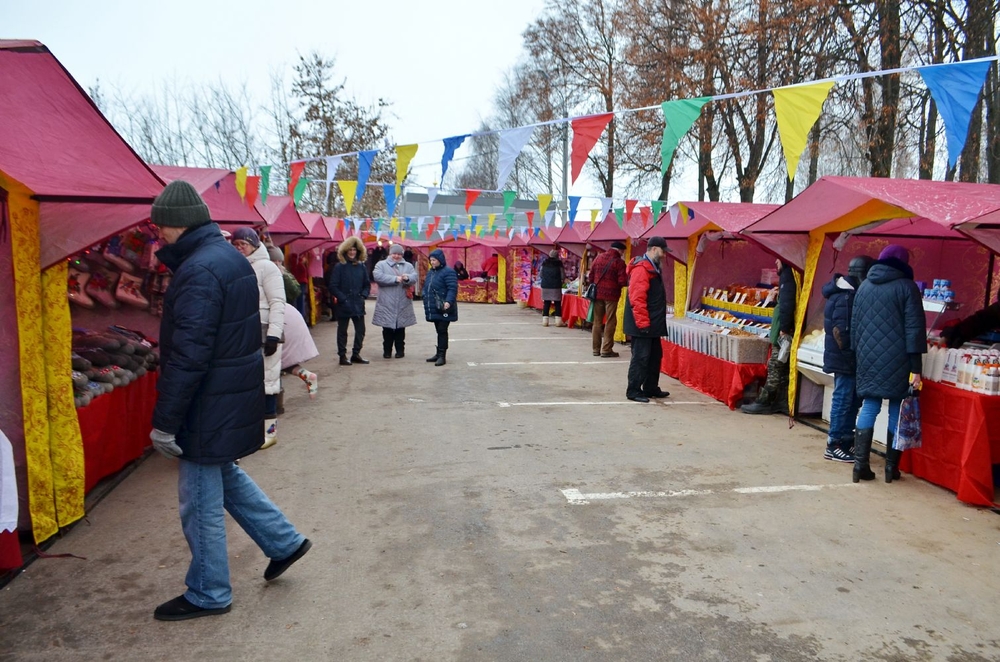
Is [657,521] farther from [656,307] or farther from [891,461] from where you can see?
[656,307]

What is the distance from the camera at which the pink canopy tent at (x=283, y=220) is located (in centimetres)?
1115

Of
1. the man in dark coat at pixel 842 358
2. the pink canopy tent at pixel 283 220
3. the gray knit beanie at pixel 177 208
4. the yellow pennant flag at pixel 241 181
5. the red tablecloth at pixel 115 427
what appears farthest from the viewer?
the pink canopy tent at pixel 283 220

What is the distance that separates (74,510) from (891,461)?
18.0ft

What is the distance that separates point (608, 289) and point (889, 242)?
4.47 m

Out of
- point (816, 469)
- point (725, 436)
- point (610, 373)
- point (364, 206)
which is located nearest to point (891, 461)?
point (816, 469)

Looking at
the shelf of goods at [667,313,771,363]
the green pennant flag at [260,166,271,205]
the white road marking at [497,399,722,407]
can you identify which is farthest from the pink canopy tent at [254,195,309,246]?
the shelf of goods at [667,313,771,363]

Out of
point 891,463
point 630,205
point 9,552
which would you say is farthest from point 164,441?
point 630,205

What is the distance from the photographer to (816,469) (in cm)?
543

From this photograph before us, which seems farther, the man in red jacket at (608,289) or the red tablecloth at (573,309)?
the red tablecloth at (573,309)

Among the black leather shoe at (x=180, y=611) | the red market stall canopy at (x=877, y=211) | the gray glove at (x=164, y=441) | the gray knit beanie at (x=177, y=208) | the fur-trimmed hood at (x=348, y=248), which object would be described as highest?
the red market stall canopy at (x=877, y=211)

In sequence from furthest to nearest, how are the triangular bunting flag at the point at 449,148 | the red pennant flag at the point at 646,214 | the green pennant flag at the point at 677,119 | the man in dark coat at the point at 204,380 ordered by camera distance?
the red pennant flag at the point at 646,214 < the triangular bunting flag at the point at 449,148 < the green pennant flag at the point at 677,119 < the man in dark coat at the point at 204,380

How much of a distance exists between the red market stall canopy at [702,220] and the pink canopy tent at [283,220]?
244 inches

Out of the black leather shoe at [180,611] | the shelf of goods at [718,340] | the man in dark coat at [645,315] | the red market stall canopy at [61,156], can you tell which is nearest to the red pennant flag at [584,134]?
the man in dark coat at [645,315]

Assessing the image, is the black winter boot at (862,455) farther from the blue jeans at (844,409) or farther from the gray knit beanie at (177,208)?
the gray knit beanie at (177,208)
